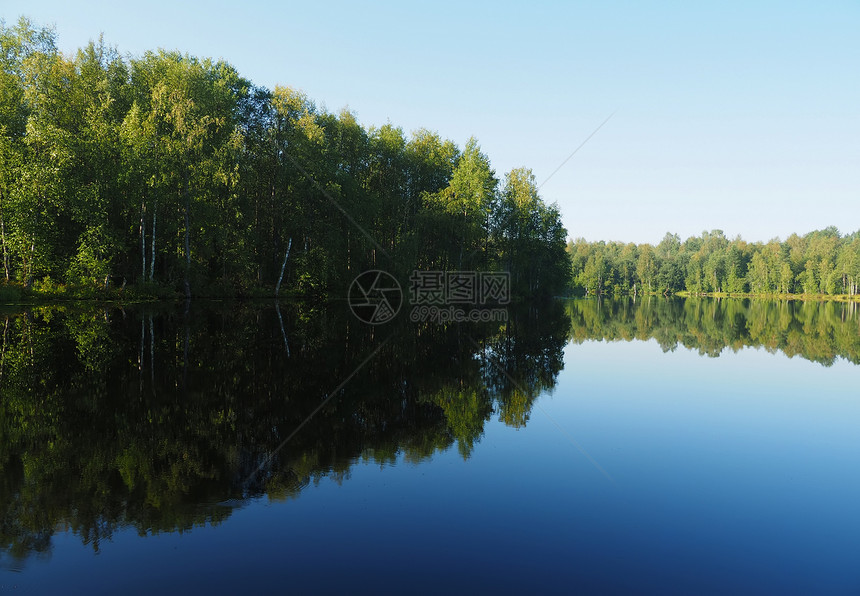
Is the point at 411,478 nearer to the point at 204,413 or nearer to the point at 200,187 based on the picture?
the point at 204,413

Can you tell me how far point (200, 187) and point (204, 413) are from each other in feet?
105

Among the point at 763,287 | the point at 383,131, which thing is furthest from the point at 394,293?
the point at 763,287

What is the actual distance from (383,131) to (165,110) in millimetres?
23074

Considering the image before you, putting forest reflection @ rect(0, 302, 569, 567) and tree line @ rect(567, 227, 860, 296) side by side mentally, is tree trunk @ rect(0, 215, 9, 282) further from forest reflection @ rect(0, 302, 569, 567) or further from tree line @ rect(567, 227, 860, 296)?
tree line @ rect(567, 227, 860, 296)

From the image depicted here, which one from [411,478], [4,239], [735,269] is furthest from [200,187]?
[735,269]

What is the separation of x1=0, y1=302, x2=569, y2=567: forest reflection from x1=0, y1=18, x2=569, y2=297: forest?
43.6ft

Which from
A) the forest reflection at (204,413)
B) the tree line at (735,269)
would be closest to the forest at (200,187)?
the forest reflection at (204,413)

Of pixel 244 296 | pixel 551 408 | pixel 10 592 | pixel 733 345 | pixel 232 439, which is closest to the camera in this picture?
pixel 10 592

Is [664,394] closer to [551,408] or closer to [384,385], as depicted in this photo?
[551,408]

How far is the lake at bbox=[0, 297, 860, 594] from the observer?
4719 mm

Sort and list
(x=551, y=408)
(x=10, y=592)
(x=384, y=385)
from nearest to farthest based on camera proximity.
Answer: (x=10, y=592)
(x=551, y=408)
(x=384, y=385)

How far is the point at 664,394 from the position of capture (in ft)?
Answer: 43.7

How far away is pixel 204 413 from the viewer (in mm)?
9484

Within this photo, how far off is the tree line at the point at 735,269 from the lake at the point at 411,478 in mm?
120958
